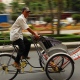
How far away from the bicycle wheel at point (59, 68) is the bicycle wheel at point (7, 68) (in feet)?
2.44

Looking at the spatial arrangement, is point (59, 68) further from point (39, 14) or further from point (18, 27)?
point (39, 14)

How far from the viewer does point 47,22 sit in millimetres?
23922

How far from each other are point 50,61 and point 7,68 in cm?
94

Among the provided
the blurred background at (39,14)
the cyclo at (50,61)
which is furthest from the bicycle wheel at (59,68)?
the blurred background at (39,14)

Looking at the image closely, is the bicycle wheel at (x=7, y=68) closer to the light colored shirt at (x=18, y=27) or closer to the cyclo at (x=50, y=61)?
the cyclo at (x=50, y=61)

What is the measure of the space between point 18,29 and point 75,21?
69.6ft

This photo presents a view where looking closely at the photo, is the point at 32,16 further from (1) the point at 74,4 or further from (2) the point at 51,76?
(2) the point at 51,76

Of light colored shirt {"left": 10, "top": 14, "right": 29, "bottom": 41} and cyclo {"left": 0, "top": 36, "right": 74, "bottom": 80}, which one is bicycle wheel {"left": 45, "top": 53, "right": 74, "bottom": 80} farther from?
light colored shirt {"left": 10, "top": 14, "right": 29, "bottom": 41}

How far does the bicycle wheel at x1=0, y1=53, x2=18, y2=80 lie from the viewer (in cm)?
488

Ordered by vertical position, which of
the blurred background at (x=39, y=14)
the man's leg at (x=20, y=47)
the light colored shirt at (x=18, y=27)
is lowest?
the blurred background at (x=39, y=14)

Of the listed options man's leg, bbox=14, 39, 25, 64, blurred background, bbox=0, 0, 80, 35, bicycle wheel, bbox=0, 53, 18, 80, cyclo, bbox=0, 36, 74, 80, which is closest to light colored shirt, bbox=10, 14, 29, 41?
man's leg, bbox=14, 39, 25, 64

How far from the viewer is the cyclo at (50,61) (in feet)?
15.6

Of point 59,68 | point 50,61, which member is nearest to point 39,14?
point 59,68

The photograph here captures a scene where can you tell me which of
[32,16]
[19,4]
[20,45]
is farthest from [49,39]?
[19,4]
